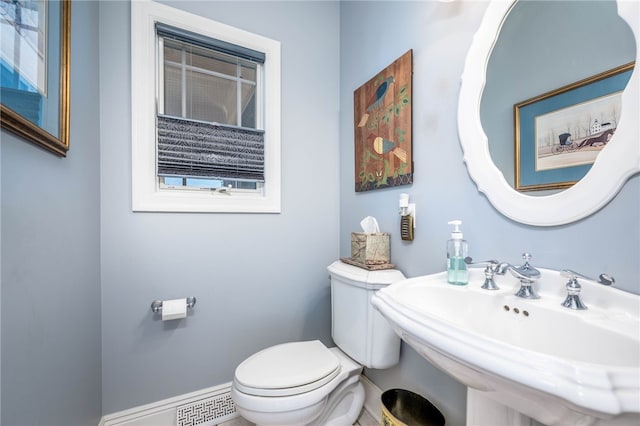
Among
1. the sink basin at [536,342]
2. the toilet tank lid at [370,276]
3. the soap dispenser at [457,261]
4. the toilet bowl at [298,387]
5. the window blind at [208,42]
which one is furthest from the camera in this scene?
the window blind at [208,42]

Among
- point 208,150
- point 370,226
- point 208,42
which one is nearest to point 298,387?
point 370,226

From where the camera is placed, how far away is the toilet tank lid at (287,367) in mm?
1021

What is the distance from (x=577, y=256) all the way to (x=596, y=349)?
9.8 inches

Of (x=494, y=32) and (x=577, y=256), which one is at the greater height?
(x=494, y=32)

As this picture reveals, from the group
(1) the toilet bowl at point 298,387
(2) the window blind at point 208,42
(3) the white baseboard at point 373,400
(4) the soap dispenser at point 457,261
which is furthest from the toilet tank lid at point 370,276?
(2) the window blind at point 208,42

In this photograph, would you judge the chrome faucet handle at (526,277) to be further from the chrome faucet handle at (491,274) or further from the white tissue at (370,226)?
the white tissue at (370,226)

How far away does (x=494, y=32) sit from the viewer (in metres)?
0.87

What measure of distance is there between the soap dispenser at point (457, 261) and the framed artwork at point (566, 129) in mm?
245

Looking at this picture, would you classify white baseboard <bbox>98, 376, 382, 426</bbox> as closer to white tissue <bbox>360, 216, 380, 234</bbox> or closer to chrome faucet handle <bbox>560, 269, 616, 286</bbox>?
white tissue <bbox>360, 216, 380, 234</bbox>

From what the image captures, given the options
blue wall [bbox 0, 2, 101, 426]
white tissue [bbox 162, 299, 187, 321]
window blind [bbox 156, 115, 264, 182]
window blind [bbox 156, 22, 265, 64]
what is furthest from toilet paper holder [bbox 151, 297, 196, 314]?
window blind [bbox 156, 22, 265, 64]

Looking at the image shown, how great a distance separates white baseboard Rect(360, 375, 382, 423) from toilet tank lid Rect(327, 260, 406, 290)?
70 cm

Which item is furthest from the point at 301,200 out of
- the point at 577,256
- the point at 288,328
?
the point at 577,256

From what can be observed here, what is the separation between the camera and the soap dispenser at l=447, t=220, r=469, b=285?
0.87 meters

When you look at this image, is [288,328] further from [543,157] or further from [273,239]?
[543,157]
